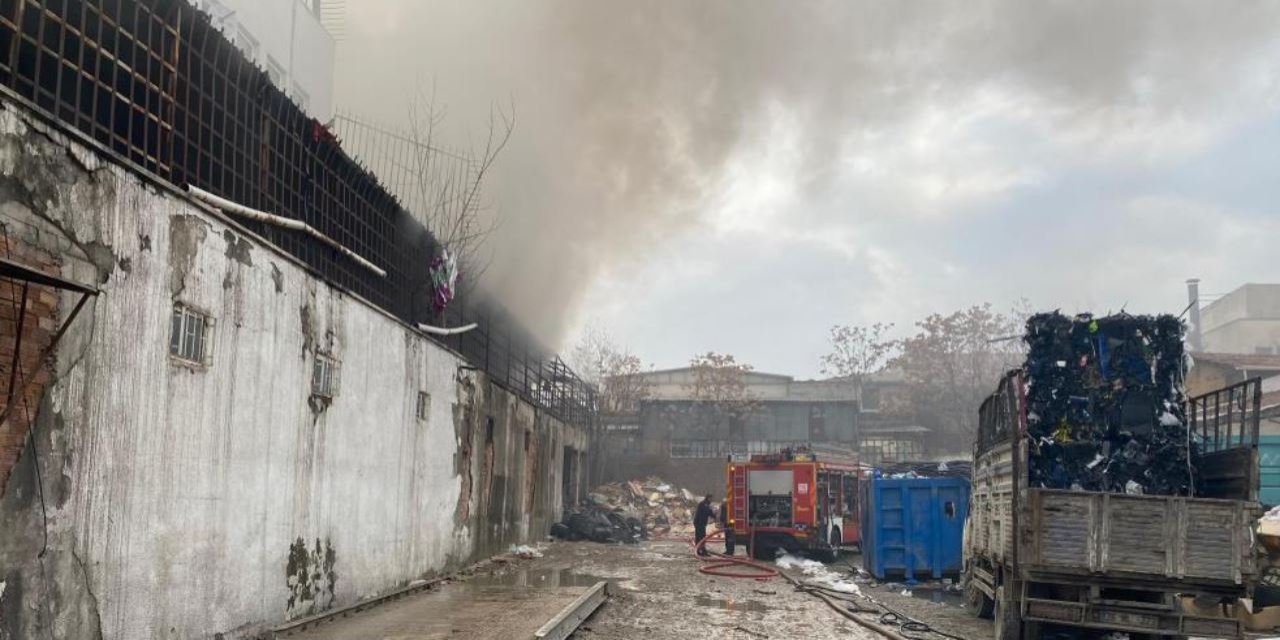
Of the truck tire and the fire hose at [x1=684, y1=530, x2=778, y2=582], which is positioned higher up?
the truck tire

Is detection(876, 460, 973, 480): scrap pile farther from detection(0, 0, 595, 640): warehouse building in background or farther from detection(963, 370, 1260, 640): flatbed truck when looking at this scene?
detection(0, 0, 595, 640): warehouse building in background

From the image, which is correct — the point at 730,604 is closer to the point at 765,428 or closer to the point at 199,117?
the point at 199,117

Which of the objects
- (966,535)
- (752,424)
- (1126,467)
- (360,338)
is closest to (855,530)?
(966,535)

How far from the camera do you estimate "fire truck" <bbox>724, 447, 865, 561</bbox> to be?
19656 mm

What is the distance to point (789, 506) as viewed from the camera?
20125 mm

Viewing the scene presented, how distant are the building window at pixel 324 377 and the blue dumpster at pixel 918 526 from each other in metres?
9.29

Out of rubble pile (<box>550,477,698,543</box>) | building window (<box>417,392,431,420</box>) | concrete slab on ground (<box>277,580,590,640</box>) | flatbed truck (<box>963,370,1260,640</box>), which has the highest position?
building window (<box>417,392,431,420</box>)

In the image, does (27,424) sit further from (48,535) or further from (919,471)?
(919,471)

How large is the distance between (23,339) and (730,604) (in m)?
9.47

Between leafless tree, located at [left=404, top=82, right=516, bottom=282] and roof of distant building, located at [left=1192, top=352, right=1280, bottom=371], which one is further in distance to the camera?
roof of distant building, located at [left=1192, top=352, right=1280, bottom=371]

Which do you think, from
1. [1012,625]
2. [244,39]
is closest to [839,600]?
[1012,625]

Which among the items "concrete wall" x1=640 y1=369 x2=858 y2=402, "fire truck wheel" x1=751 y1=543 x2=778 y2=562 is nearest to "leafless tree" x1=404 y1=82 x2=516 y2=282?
"fire truck wheel" x1=751 y1=543 x2=778 y2=562

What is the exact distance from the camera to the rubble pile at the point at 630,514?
2430 centimetres

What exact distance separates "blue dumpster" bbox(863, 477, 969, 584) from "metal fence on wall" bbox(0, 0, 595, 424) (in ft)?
27.6
